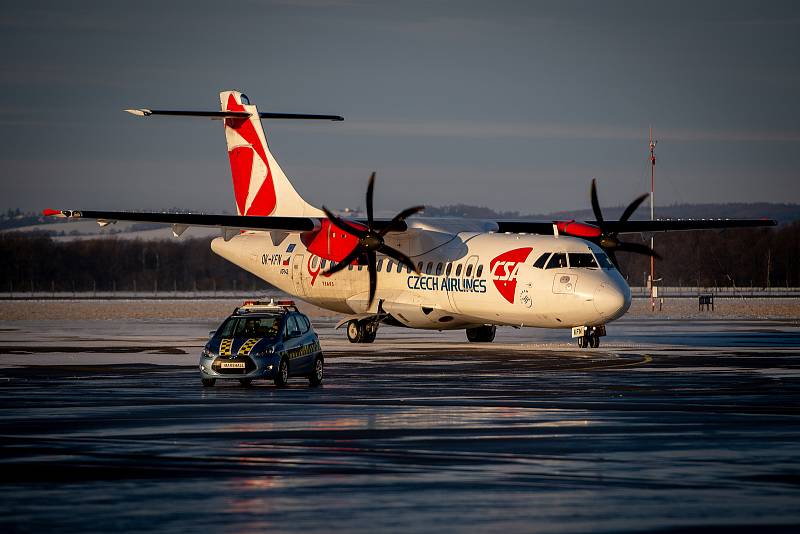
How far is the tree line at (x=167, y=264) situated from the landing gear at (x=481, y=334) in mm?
91481

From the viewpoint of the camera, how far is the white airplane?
35.7m

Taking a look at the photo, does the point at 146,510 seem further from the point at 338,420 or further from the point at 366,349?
the point at 366,349

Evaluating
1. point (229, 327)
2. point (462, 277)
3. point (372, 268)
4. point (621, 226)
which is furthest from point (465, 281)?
point (229, 327)

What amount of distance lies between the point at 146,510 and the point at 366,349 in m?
26.3

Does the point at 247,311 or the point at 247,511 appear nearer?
the point at 247,511

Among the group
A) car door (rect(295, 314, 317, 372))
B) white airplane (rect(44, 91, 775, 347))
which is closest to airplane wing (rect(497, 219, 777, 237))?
white airplane (rect(44, 91, 775, 347))

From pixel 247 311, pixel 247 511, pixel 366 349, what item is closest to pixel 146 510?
pixel 247 511

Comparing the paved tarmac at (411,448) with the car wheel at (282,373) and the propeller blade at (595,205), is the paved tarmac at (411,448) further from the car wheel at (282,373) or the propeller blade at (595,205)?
the propeller blade at (595,205)

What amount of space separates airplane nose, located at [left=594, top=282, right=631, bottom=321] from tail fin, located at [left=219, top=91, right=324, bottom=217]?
46.9ft

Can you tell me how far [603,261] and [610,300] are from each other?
2.09 metres

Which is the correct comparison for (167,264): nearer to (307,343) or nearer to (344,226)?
(344,226)

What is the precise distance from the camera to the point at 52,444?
15.8m

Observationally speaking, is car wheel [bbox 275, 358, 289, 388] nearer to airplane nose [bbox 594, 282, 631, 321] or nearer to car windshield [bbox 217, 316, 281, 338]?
car windshield [bbox 217, 316, 281, 338]

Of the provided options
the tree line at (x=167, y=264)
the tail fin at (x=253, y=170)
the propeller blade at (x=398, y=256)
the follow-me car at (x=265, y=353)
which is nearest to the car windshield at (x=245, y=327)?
the follow-me car at (x=265, y=353)
